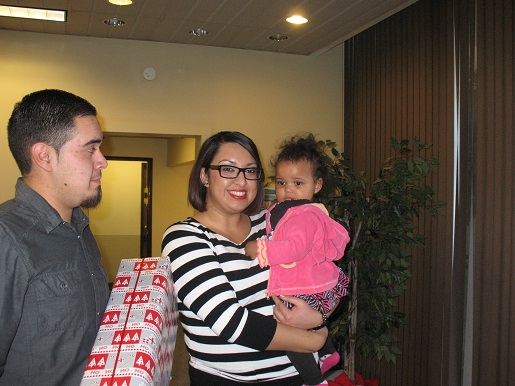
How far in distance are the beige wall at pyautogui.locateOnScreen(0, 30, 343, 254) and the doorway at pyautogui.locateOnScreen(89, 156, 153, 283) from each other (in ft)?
12.1

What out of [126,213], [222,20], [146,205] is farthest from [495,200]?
[126,213]

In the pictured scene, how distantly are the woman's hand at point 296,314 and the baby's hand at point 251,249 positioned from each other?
158 mm

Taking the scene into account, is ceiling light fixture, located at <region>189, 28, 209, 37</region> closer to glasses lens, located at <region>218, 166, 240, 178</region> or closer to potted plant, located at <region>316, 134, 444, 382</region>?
potted plant, located at <region>316, 134, 444, 382</region>

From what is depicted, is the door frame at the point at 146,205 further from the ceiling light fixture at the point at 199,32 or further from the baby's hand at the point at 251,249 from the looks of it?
the baby's hand at the point at 251,249

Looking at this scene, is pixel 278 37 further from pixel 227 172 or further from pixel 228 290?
pixel 228 290

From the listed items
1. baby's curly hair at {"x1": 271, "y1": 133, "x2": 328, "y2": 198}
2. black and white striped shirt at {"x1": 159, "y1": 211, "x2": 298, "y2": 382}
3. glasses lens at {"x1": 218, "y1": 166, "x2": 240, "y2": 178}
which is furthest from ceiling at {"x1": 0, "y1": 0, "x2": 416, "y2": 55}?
black and white striped shirt at {"x1": 159, "y1": 211, "x2": 298, "y2": 382}

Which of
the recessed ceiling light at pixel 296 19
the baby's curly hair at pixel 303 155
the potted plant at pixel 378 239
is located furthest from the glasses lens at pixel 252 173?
the recessed ceiling light at pixel 296 19

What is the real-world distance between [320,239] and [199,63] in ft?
13.3

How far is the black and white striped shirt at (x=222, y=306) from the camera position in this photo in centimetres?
152

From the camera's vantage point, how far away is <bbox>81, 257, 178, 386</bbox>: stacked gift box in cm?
128

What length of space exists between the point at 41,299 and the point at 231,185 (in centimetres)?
75

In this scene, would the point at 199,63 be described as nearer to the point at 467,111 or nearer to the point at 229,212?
the point at 467,111

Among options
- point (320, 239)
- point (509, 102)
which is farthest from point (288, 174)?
point (509, 102)

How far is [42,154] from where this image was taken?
1456 millimetres
